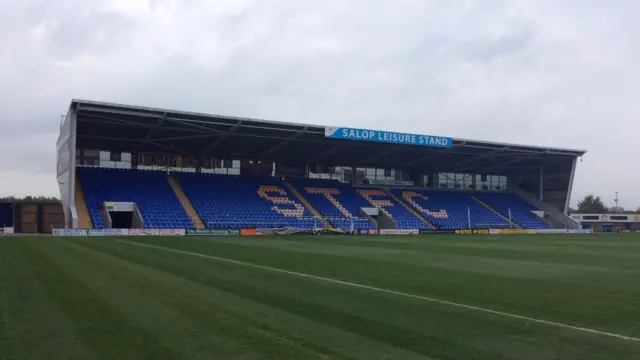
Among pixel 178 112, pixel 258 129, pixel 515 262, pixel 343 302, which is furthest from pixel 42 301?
pixel 258 129

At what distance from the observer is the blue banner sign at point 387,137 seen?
162 ft

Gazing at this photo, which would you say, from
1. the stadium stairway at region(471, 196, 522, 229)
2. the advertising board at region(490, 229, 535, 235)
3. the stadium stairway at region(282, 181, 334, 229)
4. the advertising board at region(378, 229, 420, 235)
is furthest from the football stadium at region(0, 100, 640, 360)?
the stadium stairway at region(471, 196, 522, 229)

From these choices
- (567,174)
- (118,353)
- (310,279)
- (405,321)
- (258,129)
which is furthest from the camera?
(567,174)

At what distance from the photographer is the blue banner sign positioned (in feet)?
162

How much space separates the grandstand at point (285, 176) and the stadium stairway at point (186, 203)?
0.10 meters

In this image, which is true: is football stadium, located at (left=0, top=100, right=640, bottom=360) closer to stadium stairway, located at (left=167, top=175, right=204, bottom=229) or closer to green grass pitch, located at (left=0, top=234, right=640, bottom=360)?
green grass pitch, located at (left=0, top=234, right=640, bottom=360)

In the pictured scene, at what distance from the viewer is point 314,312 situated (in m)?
9.28

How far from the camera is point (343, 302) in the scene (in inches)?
407

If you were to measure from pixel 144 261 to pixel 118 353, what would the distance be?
Answer: 1304cm

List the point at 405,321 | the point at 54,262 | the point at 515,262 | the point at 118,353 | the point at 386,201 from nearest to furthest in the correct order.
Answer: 1. the point at 118,353
2. the point at 405,321
3. the point at 54,262
4. the point at 515,262
5. the point at 386,201

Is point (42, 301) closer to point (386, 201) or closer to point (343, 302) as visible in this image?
A: point (343, 302)

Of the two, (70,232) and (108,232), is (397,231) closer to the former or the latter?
(108,232)

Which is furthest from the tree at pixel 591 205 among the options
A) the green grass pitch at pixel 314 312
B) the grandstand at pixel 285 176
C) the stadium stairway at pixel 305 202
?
the green grass pitch at pixel 314 312

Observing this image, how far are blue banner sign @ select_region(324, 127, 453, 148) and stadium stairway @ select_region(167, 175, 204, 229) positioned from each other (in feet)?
46.5
